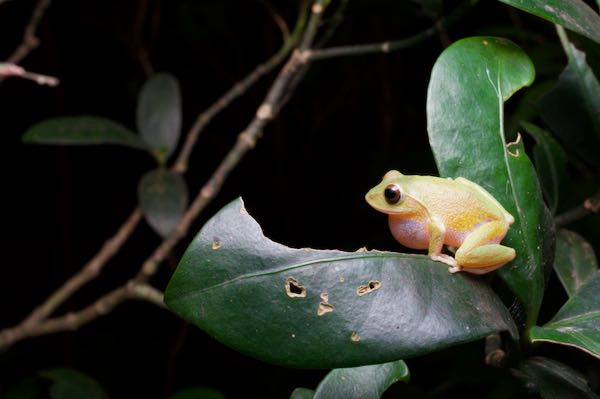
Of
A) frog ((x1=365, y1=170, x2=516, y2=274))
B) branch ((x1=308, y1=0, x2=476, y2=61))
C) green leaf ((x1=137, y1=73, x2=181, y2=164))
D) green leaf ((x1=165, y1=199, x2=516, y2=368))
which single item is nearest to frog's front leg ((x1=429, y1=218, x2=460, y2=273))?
frog ((x1=365, y1=170, x2=516, y2=274))

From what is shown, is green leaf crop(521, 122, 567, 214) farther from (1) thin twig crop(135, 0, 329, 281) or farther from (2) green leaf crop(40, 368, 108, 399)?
(2) green leaf crop(40, 368, 108, 399)

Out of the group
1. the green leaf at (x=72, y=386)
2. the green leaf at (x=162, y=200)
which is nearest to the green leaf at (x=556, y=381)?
the green leaf at (x=162, y=200)

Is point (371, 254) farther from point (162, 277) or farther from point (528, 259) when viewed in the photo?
point (162, 277)

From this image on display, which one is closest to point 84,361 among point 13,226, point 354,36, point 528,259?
point 13,226

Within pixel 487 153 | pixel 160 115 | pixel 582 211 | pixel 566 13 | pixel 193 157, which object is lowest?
pixel 193 157

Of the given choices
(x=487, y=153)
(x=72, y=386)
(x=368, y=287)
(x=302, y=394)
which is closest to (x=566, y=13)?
(x=487, y=153)

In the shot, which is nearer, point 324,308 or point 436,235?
point 324,308

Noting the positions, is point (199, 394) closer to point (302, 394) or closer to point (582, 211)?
point (302, 394)
